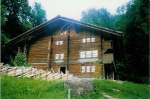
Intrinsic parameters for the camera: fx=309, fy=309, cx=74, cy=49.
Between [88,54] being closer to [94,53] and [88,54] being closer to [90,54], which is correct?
[90,54]

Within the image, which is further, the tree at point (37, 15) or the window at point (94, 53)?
the tree at point (37, 15)

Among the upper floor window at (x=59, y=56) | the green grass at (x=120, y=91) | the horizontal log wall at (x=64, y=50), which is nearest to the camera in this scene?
the green grass at (x=120, y=91)

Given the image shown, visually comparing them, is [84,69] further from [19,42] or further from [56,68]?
[19,42]

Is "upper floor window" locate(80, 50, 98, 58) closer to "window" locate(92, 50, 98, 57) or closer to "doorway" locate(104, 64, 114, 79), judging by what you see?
"window" locate(92, 50, 98, 57)

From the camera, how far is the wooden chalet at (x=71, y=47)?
3672 cm

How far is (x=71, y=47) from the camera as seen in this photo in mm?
39250

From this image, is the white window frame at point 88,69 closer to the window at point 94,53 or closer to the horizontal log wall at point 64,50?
the horizontal log wall at point 64,50

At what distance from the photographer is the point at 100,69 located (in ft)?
119

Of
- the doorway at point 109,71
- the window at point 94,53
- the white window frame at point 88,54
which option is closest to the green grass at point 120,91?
the doorway at point 109,71

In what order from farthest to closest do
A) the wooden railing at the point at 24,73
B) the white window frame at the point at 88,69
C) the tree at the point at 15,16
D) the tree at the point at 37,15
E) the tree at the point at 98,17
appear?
1. the tree at the point at 98,17
2. the tree at the point at 37,15
3. the tree at the point at 15,16
4. the white window frame at the point at 88,69
5. the wooden railing at the point at 24,73

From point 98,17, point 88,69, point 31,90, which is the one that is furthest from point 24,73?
point 98,17

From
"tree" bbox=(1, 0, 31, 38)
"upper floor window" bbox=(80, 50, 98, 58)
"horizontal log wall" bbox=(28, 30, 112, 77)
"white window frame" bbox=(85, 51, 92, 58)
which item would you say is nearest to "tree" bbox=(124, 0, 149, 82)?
"horizontal log wall" bbox=(28, 30, 112, 77)

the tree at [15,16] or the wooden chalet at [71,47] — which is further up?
the tree at [15,16]

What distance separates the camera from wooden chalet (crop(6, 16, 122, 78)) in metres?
36.7
